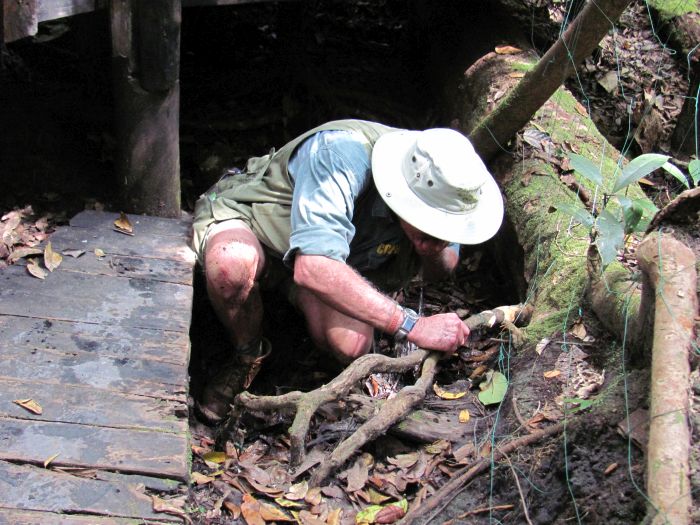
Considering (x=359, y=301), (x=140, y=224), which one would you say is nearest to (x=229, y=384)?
(x=140, y=224)

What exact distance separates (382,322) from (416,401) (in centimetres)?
47

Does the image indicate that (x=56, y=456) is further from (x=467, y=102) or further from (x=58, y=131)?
(x=467, y=102)

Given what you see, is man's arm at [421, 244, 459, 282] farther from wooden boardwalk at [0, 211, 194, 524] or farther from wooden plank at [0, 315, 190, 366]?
wooden plank at [0, 315, 190, 366]

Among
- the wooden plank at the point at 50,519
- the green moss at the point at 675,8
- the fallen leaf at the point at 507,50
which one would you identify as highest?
the green moss at the point at 675,8

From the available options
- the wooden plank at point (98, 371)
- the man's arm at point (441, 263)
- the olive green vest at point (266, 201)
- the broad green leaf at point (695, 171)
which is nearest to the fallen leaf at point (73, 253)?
the olive green vest at point (266, 201)

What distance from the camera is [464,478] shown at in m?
3.35

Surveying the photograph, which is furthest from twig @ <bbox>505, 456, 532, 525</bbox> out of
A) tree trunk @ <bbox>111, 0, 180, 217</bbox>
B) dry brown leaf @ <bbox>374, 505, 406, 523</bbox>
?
tree trunk @ <bbox>111, 0, 180, 217</bbox>

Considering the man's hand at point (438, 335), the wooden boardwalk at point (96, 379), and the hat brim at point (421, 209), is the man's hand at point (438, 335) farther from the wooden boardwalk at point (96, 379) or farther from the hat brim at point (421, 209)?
the wooden boardwalk at point (96, 379)

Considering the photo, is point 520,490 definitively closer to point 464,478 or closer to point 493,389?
point 464,478

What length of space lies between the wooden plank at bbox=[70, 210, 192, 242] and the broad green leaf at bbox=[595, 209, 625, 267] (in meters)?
2.53

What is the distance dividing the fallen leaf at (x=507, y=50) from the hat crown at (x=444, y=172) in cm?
221

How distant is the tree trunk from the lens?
454cm

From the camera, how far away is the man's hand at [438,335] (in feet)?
13.7

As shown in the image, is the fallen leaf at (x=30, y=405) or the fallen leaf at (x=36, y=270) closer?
the fallen leaf at (x=30, y=405)
